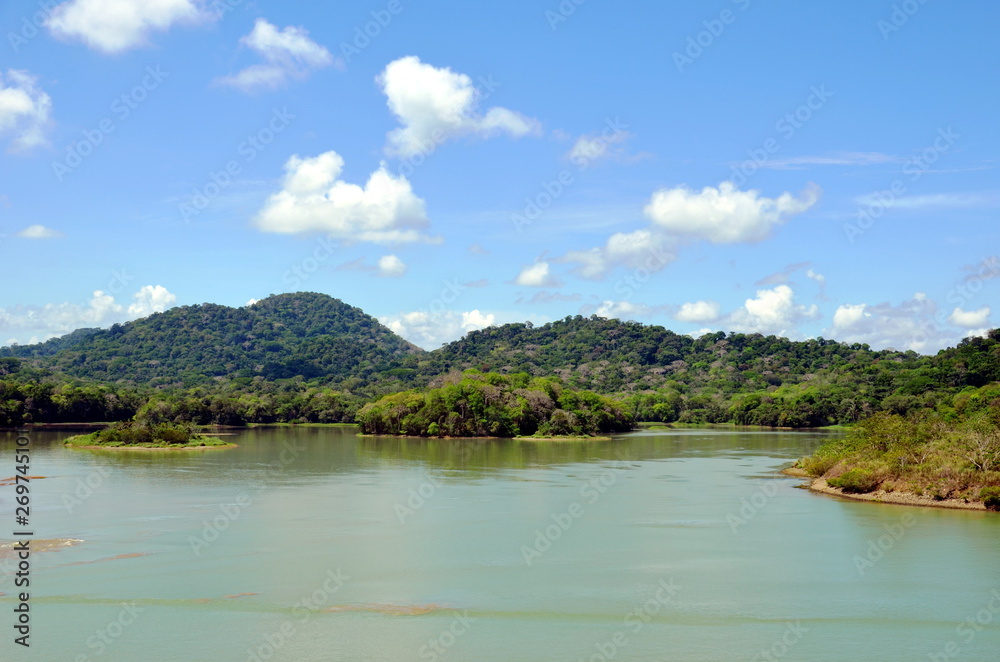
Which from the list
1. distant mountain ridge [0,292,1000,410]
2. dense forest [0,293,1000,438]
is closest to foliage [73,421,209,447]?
dense forest [0,293,1000,438]

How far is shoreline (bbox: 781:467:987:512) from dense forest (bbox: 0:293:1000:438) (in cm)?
1006

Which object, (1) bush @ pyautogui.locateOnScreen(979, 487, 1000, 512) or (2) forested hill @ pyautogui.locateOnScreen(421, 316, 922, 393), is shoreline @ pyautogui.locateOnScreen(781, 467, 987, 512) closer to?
(1) bush @ pyautogui.locateOnScreen(979, 487, 1000, 512)

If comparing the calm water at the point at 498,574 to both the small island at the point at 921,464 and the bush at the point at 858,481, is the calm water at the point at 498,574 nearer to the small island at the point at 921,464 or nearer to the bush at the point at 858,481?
the bush at the point at 858,481

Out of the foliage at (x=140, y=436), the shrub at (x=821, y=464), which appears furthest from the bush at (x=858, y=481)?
the foliage at (x=140, y=436)

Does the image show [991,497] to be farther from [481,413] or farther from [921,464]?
[481,413]

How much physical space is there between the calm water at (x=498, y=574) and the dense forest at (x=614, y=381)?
2208cm

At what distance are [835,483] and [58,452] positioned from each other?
51.3 metres

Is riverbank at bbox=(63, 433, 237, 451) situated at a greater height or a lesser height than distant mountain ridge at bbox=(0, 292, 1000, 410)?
lesser

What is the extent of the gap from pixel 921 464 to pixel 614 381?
119945mm

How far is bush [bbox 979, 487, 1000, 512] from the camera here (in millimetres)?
32188

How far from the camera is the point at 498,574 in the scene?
22.7 m

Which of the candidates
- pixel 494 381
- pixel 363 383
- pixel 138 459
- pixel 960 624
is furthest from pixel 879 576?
pixel 363 383

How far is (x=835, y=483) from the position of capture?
126 ft

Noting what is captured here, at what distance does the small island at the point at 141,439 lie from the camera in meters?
65.1
